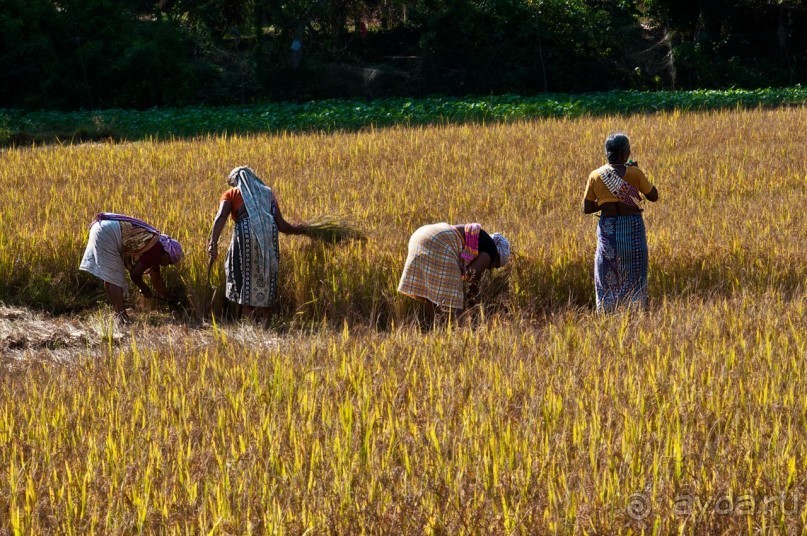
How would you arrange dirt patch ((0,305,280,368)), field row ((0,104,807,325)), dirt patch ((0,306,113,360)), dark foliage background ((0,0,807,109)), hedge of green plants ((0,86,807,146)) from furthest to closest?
dark foliage background ((0,0,807,109)), hedge of green plants ((0,86,807,146)), field row ((0,104,807,325)), dirt patch ((0,306,113,360)), dirt patch ((0,305,280,368))

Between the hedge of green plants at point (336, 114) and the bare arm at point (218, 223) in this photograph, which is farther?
the hedge of green plants at point (336, 114)

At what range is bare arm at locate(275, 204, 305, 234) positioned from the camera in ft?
21.0

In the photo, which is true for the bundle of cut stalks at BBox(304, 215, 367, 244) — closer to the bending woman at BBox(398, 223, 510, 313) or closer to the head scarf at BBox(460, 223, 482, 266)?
the bending woman at BBox(398, 223, 510, 313)

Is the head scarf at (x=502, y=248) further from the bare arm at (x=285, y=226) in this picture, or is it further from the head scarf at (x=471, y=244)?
the bare arm at (x=285, y=226)

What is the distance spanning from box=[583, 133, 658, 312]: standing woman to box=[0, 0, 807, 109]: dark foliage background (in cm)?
1715

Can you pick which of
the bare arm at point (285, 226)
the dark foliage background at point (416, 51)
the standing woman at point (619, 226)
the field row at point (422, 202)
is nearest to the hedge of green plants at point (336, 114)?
the dark foliage background at point (416, 51)

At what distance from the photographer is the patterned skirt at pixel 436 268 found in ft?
18.9

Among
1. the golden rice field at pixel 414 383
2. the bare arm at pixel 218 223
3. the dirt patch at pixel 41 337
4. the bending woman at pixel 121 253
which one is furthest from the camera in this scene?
the bending woman at pixel 121 253

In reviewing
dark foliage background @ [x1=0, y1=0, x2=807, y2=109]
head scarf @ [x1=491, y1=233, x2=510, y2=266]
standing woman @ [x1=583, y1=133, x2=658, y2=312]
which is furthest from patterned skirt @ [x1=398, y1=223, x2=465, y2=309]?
dark foliage background @ [x1=0, y1=0, x2=807, y2=109]

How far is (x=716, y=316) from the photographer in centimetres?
528

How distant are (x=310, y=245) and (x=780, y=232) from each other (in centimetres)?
329

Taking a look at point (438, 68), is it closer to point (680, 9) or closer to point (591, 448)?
point (680, 9)

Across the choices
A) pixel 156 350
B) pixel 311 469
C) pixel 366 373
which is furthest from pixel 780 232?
pixel 311 469

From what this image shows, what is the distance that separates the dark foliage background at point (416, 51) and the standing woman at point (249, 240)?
16.1 meters
